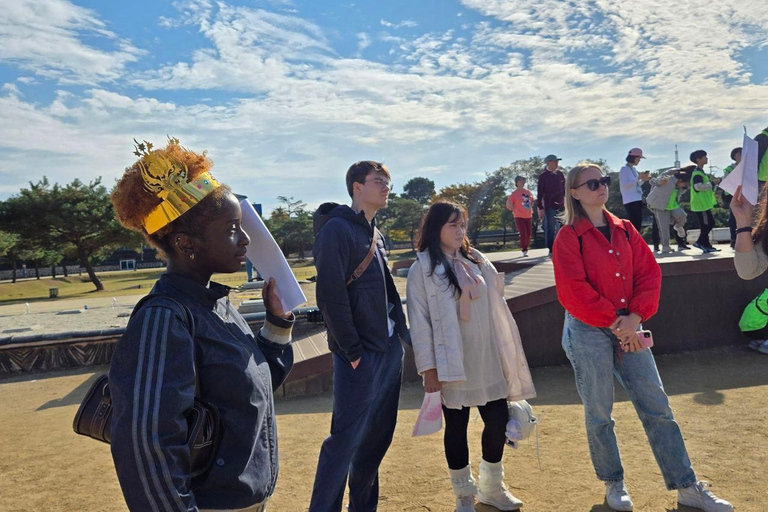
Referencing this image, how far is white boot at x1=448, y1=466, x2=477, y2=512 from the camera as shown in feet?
10.6

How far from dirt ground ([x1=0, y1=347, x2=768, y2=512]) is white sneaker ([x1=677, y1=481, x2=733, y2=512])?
0.08m

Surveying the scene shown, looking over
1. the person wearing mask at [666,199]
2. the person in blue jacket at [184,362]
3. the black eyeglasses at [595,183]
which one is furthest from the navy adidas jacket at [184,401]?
the person wearing mask at [666,199]

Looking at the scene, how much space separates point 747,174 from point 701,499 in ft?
6.15

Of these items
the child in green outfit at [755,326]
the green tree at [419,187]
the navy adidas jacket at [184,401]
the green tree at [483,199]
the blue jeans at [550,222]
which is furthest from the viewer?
the green tree at [419,187]

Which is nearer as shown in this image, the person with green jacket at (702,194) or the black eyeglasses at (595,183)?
the black eyeglasses at (595,183)

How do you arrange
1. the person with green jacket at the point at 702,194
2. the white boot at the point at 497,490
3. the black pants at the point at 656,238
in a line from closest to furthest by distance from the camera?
the white boot at the point at 497,490
the person with green jacket at the point at 702,194
the black pants at the point at 656,238

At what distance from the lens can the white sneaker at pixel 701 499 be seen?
3.06m

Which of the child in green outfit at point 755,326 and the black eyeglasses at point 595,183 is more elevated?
the black eyeglasses at point 595,183

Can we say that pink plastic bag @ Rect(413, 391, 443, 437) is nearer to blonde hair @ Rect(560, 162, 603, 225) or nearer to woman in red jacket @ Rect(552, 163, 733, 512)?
woman in red jacket @ Rect(552, 163, 733, 512)

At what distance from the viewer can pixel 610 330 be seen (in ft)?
10.6

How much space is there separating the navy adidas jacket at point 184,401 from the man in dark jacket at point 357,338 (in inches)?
44.5

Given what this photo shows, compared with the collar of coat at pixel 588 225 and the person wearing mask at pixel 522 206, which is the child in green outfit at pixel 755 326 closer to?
the person wearing mask at pixel 522 206

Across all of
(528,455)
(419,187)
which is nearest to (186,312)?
(528,455)

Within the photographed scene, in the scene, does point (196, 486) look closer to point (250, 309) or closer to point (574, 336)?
point (574, 336)
